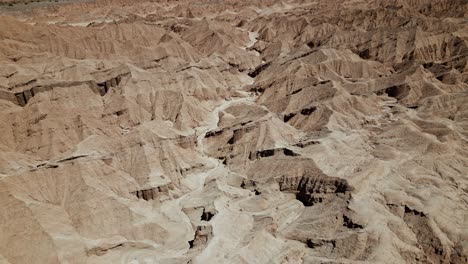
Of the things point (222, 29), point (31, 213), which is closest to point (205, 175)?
point (31, 213)

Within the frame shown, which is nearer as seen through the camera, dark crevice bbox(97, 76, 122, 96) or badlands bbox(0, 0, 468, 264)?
badlands bbox(0, 0, 468, 264)

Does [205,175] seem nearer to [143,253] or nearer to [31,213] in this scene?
[143,253]

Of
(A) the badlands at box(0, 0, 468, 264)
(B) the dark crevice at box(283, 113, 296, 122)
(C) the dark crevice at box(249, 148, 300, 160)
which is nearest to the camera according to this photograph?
(A) the badlands at box(0, 0, 468, 264)

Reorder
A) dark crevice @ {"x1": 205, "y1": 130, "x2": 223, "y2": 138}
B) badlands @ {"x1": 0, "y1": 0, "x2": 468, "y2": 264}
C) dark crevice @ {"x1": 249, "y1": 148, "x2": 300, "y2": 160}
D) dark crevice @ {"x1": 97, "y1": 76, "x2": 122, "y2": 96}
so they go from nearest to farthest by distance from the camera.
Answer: badlands @ {"x1": 0, "y1": 0, "x2": 468, "y2": 264} → dark crevice @ {"x1": 249, "y1": 148, "x2": 300, "y2": 160} → dark crevice @ {"x1": 205, "y1": 130, "x2": 223, "y2": 138} → dark crevice @ {"x1": 97, "y1": 76, "x2": 122, "y2": 96}

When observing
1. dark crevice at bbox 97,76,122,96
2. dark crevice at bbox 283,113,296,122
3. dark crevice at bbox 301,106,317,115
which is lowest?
dark crevice at bbox 283,113,296,122

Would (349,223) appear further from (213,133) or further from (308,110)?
(308,110)

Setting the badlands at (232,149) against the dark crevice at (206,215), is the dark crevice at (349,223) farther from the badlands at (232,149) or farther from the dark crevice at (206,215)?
the dark crevice at (206,215)

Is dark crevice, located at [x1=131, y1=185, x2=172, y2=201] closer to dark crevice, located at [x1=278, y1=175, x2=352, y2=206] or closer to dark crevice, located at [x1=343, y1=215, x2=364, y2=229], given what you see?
dark crevice, located at [x1=278, y1=175, x2=352, y2=206]

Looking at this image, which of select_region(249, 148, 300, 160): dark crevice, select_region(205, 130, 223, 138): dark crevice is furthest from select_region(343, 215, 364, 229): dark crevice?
select_region(205, 130, 223, 138): dark crevice

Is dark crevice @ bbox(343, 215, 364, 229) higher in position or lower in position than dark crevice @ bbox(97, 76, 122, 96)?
lower
